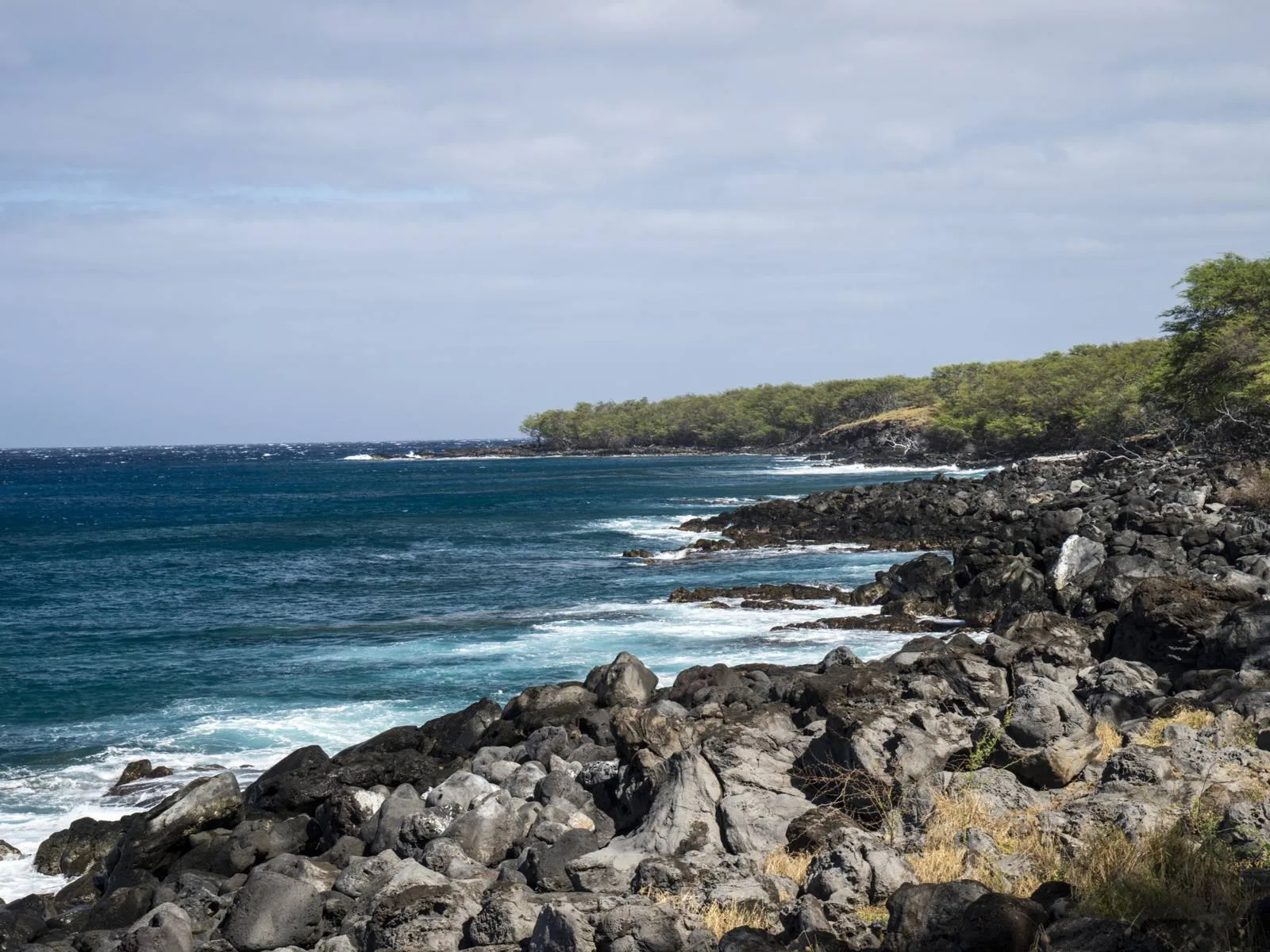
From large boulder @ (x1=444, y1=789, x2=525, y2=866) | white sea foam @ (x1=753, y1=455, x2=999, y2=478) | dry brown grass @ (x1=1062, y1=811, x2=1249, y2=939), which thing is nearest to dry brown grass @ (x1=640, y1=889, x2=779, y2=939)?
dry brown grass @ (x1=1062, y1=811, x2=1249, y2=939)

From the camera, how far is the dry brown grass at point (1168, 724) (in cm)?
1224

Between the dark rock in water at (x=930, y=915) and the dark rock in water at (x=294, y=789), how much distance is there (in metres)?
9.61

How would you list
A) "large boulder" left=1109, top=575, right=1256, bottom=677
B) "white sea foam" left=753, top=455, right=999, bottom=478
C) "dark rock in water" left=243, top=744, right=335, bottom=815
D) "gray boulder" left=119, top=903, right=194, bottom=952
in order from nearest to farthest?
"gray boulder" left=119, top=903, right=194, bottom=952
"dark rock in water" left=243, top=744, right=335, bottom=815
"large boulder" left=1109, top=575, right=1256, bottom=677
"white sea foam" left=753, top=455, right=999, bottom=478

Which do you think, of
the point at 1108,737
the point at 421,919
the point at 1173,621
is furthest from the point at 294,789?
the point at 1173,621

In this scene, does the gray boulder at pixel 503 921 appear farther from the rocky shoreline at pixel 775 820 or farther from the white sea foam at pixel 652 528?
the white sea foam at pixel 652 528

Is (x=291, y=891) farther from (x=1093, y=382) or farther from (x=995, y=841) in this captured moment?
(x=1093, y=382)

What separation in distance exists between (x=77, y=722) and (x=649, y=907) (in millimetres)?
18487

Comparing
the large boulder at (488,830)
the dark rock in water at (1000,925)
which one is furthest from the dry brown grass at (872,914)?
the large boulder at (488,830)

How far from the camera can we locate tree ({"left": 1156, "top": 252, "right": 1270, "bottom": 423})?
169ft

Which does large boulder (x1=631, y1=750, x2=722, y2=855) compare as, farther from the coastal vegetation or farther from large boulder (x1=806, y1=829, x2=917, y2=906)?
the coastal vegetation

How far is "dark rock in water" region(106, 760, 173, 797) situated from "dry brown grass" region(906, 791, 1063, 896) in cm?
1390

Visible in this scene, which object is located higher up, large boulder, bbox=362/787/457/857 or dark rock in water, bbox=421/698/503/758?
large boulder, bbox=362/787/457/857

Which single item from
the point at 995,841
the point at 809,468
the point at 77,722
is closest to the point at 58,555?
the point at 77,722

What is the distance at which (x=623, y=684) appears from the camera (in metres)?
19.1
